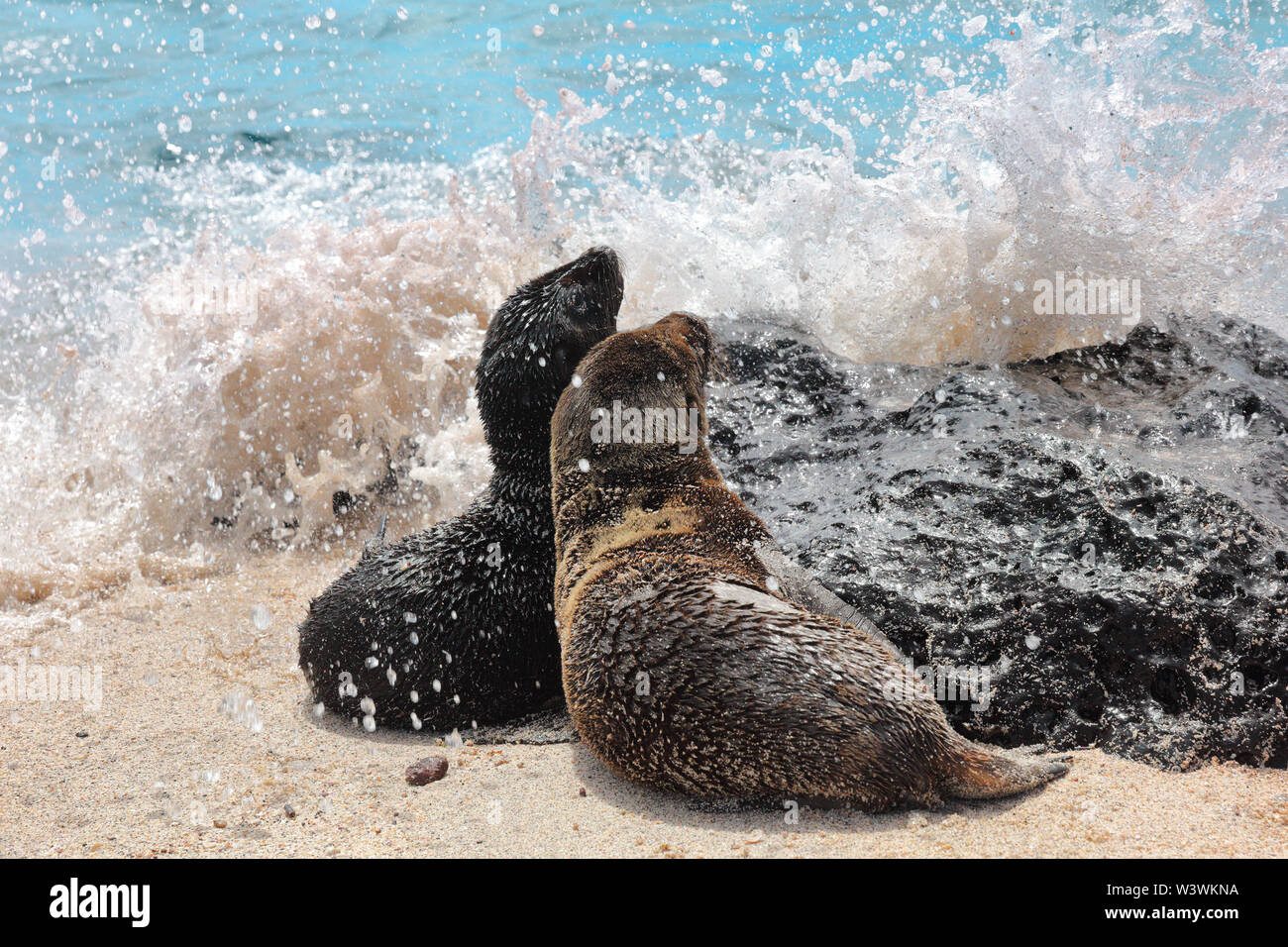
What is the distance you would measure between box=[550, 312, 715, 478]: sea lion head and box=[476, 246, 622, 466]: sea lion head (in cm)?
50

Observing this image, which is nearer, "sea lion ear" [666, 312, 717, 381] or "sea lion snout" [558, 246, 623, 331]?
"sea lion ear" [666, 312, 717, 381]

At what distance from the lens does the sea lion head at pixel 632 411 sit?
317 centimetres

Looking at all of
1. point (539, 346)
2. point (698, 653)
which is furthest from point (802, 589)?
point (539, 346)

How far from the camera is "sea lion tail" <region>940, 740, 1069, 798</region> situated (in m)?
2.65

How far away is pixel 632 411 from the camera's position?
3158 mm

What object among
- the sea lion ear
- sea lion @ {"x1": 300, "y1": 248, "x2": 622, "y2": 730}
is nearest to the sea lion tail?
the sea lion ear

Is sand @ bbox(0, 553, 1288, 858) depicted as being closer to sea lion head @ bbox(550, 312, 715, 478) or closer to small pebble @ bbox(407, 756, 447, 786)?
small pebble @ bbox(407, 756, 447, 786)

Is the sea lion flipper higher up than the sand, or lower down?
higher up

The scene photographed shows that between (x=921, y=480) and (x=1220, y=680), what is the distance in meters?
1.18

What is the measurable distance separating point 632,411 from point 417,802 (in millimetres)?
1353

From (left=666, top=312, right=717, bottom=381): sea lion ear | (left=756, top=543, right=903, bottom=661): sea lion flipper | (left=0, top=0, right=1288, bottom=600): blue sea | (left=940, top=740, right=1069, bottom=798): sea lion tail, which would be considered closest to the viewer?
(left=940, top=740, right=1069, bottom=798): sea lion tail

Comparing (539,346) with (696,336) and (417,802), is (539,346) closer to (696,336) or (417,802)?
(696,336)

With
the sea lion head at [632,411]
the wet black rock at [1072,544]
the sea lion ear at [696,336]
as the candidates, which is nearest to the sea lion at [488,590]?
the sea lion ear at [696,336]

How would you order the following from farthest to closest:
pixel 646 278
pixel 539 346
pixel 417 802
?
pixel 646 278
pixel 539 346
pixel 417 802
